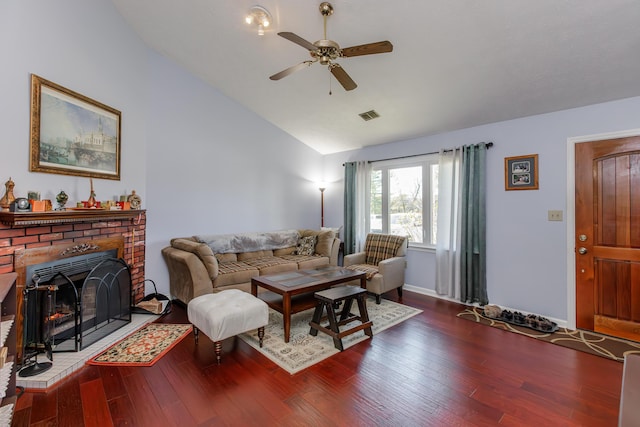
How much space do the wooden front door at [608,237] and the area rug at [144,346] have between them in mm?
4194

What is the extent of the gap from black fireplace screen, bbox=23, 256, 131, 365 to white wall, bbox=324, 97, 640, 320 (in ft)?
14.3

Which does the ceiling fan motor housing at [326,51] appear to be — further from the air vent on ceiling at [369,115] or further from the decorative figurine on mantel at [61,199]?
the decorative figurine on mantel at [61,199]

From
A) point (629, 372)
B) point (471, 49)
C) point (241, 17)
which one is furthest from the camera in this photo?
point (241, 17)

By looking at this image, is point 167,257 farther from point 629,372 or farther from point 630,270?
point 630,270

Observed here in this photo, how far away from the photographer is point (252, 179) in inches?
194

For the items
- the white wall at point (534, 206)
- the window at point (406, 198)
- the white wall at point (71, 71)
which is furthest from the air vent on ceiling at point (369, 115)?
the white wall at point (71, 71)

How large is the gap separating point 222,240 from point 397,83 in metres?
3.07

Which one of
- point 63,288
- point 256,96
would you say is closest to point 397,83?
point 256,96

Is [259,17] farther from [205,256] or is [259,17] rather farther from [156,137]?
[205,256]

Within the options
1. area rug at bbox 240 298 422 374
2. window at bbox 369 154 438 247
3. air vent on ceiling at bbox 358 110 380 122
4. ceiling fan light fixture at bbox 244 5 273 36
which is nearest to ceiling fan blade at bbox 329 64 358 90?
ceiling fan light fixture at bbox 244 5 273 36

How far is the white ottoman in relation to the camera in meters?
2.37

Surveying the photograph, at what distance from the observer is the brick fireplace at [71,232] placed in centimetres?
220

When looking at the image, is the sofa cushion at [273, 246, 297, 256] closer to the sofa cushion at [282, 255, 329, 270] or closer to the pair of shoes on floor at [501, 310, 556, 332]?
the sofa cushion at [282, 255, 329, 270]

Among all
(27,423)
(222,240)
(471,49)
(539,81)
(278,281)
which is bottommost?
(27,423)
